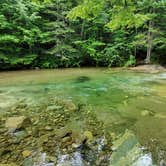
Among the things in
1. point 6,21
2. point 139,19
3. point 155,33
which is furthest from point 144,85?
point 6,21

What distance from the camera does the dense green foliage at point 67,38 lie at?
16500 mm

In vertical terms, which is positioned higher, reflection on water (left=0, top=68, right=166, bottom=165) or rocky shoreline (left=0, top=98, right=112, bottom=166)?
rocky shoreline (left=0, top=98, right=112, bottom=166)

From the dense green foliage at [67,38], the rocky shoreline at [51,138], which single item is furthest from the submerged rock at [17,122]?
the dense green foliage at [67,38]

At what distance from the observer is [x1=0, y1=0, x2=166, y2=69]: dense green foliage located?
16.5 m

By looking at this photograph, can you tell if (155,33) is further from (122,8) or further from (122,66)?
(122,8)

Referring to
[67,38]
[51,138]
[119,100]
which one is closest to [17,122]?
[51,138]

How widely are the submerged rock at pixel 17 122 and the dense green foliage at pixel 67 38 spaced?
34.9 ft

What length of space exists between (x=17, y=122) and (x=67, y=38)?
14.0 m

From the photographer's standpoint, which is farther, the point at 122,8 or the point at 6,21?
the point at 6,21

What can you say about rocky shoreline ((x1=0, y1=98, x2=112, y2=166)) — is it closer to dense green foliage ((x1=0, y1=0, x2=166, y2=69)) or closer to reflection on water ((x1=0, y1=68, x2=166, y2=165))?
reflection on water ((x1=0, y1=68, x2=166, y2=165))

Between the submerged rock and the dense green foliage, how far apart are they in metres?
10.6

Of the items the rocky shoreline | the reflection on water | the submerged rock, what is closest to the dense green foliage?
the reflection on water

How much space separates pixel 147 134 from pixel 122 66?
13703 millimetres

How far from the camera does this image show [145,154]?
4016 millimetres
